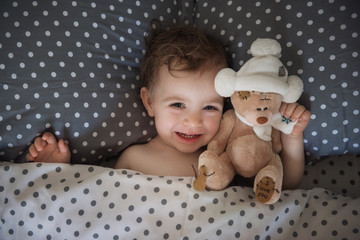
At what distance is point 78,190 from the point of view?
36.1 inches

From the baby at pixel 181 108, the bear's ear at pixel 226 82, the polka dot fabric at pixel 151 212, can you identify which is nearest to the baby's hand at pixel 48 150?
the baby at pixel 181 108

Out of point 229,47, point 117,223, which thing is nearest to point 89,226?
point 117,223

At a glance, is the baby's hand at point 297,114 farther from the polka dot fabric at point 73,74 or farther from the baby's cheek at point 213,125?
the polka dot fabric at point 73,74

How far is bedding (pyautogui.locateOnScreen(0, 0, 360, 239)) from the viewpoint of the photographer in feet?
2.93

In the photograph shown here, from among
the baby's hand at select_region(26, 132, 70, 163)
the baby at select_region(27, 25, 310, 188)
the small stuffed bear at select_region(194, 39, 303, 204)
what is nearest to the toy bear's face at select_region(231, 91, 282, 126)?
the small stuffed bear at select_region(194, 39, 303, 204)

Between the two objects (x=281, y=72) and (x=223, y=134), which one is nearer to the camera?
(x=281, y=72)

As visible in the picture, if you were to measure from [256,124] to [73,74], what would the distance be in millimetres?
649

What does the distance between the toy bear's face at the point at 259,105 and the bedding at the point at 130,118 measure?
221 millimetres

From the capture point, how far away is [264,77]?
0.83 m

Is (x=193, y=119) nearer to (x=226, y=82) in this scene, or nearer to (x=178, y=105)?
(x=178, y=105)

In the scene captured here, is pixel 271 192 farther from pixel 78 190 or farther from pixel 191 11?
pixel 191 11

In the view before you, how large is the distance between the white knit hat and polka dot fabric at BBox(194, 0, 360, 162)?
161 millimetres

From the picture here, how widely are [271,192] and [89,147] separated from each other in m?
Result: 0.65

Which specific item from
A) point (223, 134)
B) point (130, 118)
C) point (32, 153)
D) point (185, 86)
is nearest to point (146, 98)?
point (130, 118)
